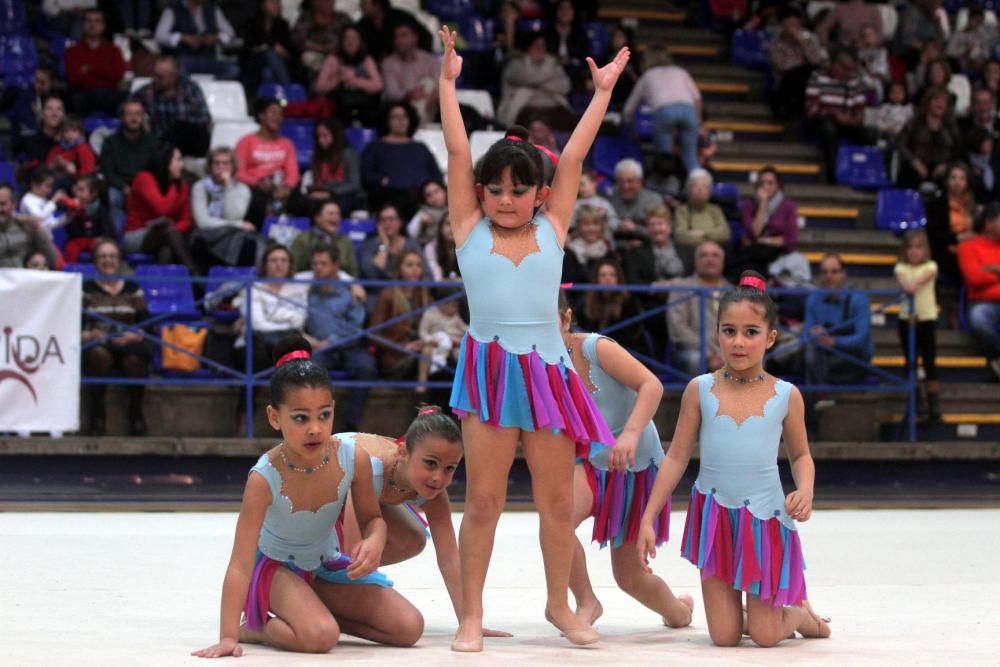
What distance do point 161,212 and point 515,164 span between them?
638 cm

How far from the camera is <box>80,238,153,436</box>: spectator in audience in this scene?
30.5 feet

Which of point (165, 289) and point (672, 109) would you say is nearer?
point (165, 289)

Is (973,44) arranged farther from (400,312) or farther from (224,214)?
(224,214)

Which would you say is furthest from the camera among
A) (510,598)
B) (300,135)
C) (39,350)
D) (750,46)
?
(750,46)

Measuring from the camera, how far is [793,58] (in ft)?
44.4

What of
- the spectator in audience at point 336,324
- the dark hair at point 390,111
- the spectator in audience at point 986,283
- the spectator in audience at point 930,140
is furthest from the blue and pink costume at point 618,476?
the spectator in audience at point 930,140

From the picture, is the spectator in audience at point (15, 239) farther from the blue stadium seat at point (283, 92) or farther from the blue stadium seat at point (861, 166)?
the blue stadium seat at point (861, 166)

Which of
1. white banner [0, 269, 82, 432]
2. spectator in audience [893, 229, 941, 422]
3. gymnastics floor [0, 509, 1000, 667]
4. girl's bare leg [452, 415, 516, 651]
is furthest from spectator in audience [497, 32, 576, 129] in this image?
girl's bare leg [452, 415, 516, 651]

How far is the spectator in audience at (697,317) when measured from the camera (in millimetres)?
9961

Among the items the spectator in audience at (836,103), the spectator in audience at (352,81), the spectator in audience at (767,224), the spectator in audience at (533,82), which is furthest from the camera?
the spectator in audience at (836,103)

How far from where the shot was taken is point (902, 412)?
10.5 metres

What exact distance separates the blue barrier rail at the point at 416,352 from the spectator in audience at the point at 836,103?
295 centimetres

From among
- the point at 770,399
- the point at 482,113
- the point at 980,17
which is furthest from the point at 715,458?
the point at 980,17

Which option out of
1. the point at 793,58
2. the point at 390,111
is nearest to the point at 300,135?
the point at 390,111
